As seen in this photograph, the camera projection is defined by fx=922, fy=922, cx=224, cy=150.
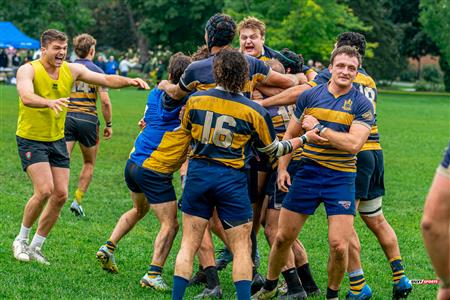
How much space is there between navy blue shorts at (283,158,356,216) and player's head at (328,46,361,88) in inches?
26.0

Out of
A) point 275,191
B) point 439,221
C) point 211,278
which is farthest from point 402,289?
point 439,221

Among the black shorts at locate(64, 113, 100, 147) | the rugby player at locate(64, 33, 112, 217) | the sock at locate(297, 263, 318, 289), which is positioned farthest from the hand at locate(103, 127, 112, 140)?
the sock at locate(297, 263, 318, 289)

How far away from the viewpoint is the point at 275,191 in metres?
7.76

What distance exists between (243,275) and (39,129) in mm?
2953

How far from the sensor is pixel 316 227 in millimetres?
11125

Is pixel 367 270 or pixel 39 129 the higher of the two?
pixel 39 129

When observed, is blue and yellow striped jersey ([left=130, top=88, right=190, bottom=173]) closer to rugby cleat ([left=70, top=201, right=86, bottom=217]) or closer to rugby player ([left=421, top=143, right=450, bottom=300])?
rugby cleat ([left=70, top=201, right=86, bottom=217])

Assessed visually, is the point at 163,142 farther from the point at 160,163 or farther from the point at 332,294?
the point at 332,294

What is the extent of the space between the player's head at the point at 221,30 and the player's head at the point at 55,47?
1821mm

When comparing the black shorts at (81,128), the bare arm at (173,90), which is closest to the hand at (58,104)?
the bare arm at (173,90)

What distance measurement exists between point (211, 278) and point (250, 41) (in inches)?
80.0

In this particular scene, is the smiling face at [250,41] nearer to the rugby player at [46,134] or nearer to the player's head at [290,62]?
the player's head at [290,62]

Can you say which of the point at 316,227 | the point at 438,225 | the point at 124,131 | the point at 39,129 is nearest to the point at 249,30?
the point at 39,129

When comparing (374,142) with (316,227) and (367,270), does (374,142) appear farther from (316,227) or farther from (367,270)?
(316,227)
